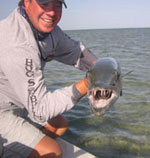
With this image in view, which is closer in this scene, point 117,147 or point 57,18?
point 57,18

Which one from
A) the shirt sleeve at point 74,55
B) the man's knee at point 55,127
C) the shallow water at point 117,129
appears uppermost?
the shirt sleeve at point 74,55

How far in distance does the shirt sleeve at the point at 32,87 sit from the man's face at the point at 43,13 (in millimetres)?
315

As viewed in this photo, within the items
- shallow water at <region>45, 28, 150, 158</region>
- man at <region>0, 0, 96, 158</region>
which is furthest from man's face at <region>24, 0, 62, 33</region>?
shallow water at <region>45, 28, 150, 158</region>

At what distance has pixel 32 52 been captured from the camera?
2.39 metres

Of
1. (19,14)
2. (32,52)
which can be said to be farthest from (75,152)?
(19,14)

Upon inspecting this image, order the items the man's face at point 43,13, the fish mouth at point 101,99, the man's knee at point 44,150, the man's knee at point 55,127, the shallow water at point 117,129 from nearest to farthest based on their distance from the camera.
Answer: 1. the fish mouth at point 101,99
2. the man's face at point 43,13
3. the man's knee at point 44,150
4. the man's knee at point 55,127
5. the shallow water at point 117,129

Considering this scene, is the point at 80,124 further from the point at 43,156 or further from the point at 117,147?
the point at 43,156

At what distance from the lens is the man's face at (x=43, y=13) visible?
2461 millimetres

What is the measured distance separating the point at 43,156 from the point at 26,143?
0.22m

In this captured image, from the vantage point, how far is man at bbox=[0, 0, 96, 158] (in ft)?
7.59

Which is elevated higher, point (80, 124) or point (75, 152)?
point (75, 152)

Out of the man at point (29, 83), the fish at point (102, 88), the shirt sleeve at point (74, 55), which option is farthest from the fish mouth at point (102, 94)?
the shirt sleeve at point (74, 55)

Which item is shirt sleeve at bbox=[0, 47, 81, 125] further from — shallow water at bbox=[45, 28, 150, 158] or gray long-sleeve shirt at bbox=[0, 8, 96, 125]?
shallow water at bbox=[45, 28, 150, 158]

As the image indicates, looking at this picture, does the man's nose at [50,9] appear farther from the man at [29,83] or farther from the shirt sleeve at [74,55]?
the shirt sleeve at [74,55]
